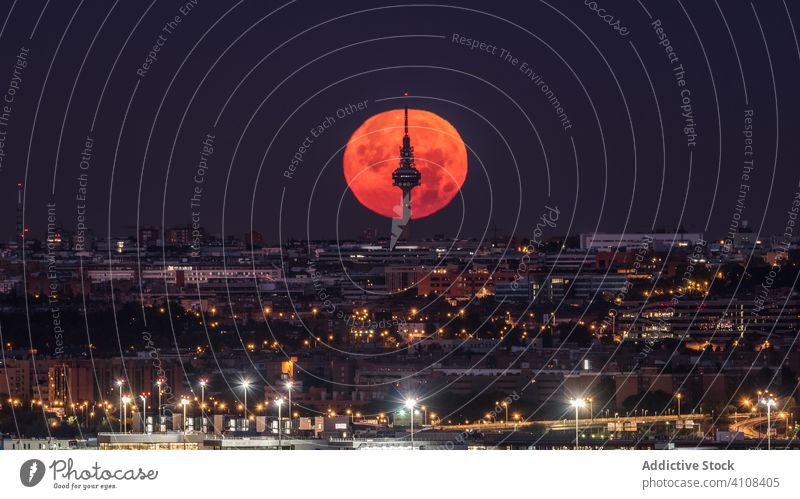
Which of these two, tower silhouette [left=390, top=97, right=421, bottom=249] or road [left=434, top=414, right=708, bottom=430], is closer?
road [left=434, top=414, right=708, bottom=430]

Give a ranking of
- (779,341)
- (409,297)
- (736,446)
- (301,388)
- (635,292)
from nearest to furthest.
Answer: (736,446) < (301,388) < (779,341) < (635,292) < (409,297)

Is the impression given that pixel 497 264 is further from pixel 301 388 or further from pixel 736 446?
pixel 736 446

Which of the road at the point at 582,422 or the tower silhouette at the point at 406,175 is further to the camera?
the tower silhouette at the point at 406,175

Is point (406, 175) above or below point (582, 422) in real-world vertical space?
above

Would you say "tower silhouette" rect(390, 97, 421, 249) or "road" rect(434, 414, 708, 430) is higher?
"tower silhouette" rect(390, 97, 421, 249)

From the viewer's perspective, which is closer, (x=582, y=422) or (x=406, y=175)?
(x=582, y=422)

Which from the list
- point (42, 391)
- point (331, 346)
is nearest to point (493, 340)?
point (331, 346)

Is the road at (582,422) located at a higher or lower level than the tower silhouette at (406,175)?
lower
